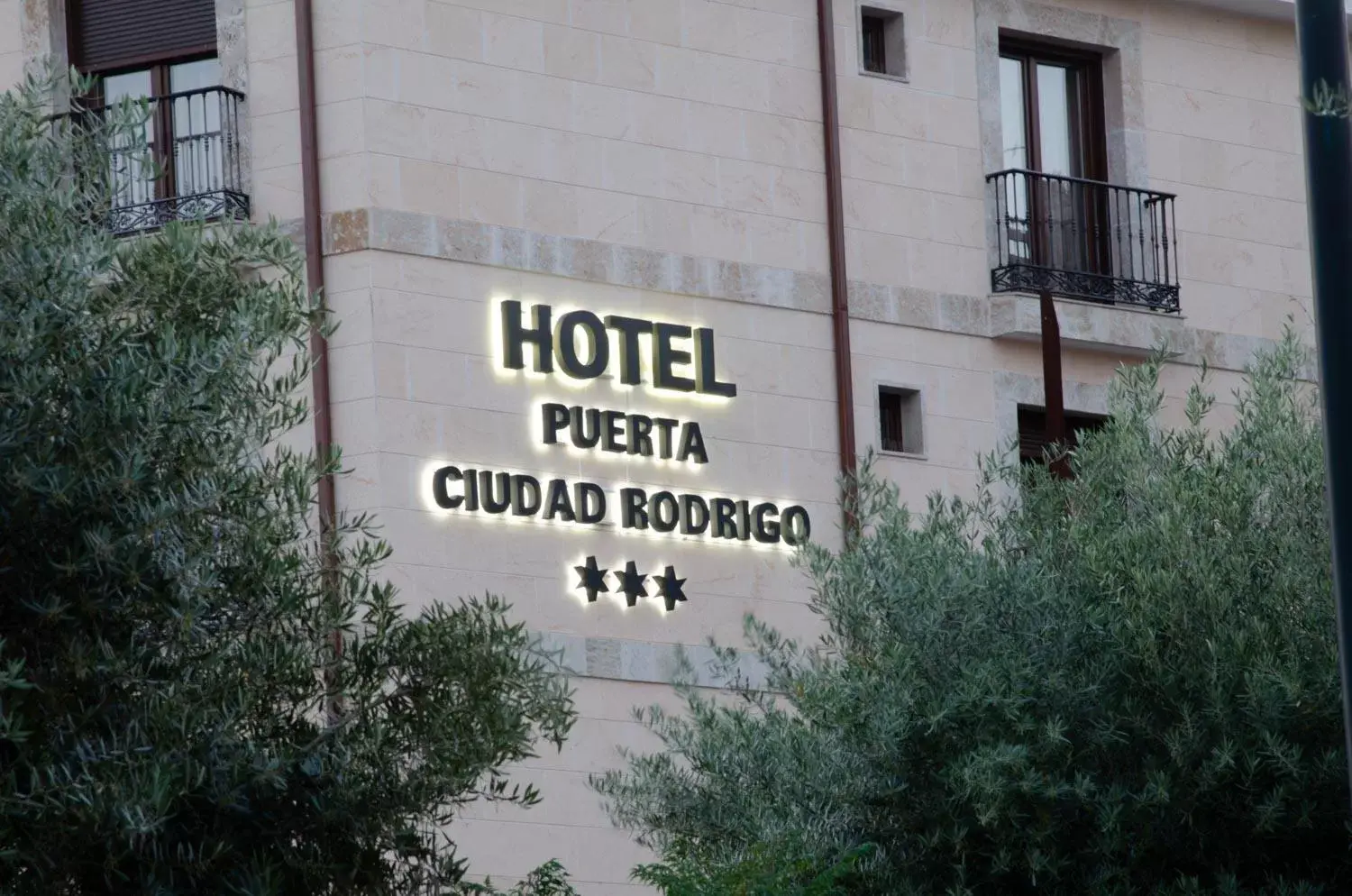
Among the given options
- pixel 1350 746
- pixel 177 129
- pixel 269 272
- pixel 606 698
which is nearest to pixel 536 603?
pixel 606 698

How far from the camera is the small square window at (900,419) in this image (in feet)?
66.3

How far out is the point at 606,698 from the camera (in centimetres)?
1845

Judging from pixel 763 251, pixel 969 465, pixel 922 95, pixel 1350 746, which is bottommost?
pixel 1350 746

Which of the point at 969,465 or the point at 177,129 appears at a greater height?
the point at 177,129

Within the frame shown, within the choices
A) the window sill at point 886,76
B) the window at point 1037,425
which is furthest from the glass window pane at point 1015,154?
the window at point 1037,425

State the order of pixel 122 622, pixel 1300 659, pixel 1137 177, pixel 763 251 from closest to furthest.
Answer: pixel 122 622 → pixel 1300 659 → pixel 763 251 → pixel 1137 177

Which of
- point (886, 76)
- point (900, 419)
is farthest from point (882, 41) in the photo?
point (900, 419)

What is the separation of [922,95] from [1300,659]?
879 centimetres

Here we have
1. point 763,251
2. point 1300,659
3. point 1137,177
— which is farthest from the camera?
point 1137,177

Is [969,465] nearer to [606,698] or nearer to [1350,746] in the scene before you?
[606,698]

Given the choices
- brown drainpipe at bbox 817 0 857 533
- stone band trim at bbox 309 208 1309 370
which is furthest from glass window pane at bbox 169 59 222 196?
brown drainpipe at bbox 817 0 857 533

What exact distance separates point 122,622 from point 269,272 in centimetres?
771

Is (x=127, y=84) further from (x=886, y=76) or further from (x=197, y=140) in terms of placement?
(x=886, y=76)

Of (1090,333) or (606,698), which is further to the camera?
(1090,333)
